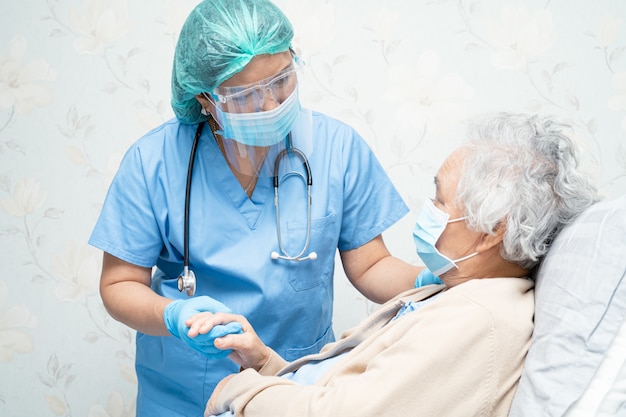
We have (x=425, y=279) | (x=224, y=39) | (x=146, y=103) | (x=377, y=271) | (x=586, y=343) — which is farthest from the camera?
(x=146, y=103)

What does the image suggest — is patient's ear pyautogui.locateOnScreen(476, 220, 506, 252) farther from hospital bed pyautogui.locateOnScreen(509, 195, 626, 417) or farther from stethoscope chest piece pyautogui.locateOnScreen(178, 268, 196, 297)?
stethoscope chest piece pyautogui.locateOnScreen(178, 268, 196, 297)

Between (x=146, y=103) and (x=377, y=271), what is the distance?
3.09ft

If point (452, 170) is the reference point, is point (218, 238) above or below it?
below

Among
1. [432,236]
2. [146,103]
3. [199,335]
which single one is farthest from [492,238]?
[146,103]

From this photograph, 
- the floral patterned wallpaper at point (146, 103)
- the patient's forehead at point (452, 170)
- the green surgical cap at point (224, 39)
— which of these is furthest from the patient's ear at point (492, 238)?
the floral patterned wallpaper at point (146, 103)

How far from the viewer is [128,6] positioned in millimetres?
2074

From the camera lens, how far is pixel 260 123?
4.60 ft

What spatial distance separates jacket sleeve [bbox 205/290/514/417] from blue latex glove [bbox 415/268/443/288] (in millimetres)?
300

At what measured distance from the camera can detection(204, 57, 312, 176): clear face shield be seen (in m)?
1.38

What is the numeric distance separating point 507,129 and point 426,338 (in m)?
0.40

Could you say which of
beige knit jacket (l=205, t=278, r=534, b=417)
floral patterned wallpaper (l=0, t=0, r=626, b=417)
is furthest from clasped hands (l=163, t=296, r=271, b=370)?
floral patterned wallpaper (l=0, t=0, r=626, b=417)

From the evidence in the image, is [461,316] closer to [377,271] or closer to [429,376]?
[429,376]

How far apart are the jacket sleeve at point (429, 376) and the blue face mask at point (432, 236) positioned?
5.5 inches

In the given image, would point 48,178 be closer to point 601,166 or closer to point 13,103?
point 13,103
